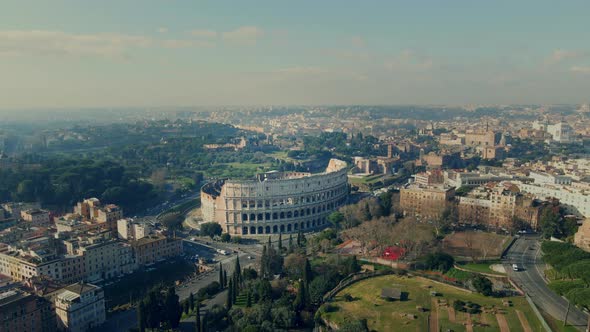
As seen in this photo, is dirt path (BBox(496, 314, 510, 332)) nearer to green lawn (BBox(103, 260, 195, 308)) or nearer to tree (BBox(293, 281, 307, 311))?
tree (BBox(293, 281, 307, 311))

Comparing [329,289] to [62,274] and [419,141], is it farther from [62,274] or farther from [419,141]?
[419,141]

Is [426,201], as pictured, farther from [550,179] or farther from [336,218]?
[550,179]

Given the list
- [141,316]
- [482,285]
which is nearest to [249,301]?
[141,316]

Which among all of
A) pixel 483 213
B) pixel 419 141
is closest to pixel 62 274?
pixel 483 213

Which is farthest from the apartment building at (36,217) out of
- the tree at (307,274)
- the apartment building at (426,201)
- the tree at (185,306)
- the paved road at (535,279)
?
the paved road at (535,279)

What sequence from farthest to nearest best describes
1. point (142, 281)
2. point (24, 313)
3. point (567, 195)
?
point (567, 195), point (142, 281), point (24, 313)

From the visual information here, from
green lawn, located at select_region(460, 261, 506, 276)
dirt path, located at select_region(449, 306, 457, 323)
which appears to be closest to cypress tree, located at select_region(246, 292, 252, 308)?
dirt path, located at select_region(449, 306, 457, 323)

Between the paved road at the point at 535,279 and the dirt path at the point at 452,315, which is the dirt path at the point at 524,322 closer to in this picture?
the paved road at the point at 535,279
